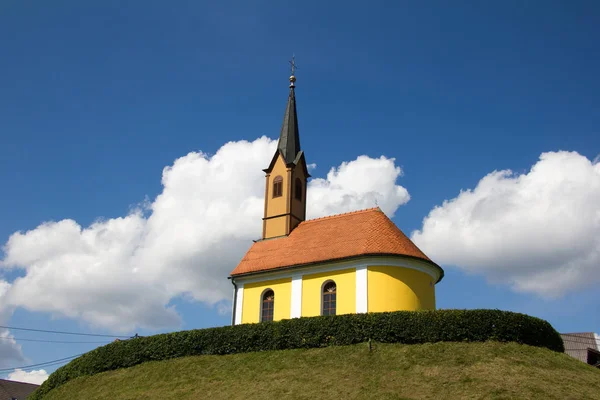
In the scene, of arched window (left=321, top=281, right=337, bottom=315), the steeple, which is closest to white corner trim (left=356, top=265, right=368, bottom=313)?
arched window (left=321, top=281, right=337, bottom=315)

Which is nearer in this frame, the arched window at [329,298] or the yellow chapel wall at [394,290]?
the yellow chapel wall at [394,290]

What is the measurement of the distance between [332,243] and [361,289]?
3953mm

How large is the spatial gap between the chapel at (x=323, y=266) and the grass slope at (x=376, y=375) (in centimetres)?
547

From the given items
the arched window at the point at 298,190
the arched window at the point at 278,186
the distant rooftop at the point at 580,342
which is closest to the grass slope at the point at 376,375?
the arched window at the point at 278,186

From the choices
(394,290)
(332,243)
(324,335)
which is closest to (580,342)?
(394,290)

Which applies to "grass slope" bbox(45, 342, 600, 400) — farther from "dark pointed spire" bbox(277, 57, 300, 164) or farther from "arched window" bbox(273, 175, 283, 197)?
"dark pointed spire" bbox(277, 57, 300, 164)

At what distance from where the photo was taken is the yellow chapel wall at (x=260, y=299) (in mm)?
34500

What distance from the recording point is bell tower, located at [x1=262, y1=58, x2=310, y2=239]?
39.4m

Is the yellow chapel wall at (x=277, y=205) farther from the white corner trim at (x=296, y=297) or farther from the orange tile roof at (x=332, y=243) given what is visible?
the white corner trim at (x=296, y=297)

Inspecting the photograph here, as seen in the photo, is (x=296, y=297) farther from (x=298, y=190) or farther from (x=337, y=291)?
(x=298, y=190)

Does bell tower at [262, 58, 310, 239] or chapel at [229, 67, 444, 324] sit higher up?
bell tower at [262, 58, 310, 239]

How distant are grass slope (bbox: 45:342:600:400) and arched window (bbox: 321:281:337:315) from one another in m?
5.37

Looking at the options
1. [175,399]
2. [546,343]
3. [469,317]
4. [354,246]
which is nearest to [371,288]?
[354,246]

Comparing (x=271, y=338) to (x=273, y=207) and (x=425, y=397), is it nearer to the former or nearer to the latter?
(x=425, y=397)
